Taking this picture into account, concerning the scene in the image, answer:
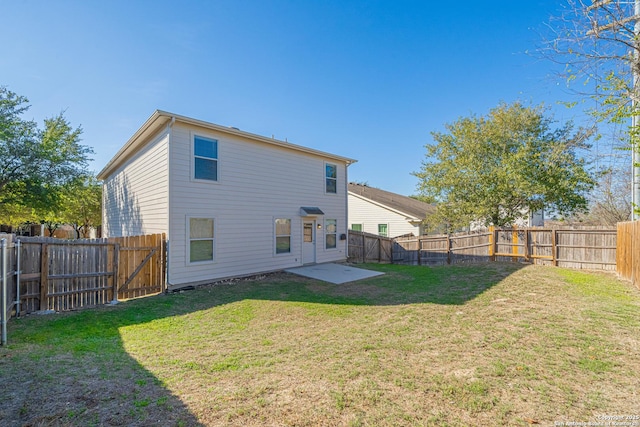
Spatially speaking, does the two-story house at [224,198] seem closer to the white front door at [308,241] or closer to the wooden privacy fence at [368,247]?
the white front door at [308,241]

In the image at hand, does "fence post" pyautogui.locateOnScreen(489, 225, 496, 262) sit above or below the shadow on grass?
above

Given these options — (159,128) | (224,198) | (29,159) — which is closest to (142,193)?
(159,128)

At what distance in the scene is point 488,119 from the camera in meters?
16.5

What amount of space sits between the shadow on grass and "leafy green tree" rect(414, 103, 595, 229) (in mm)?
7253

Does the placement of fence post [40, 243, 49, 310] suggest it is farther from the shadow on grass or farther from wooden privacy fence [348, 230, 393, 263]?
wooden privacy fence [348, 230, 393, 263]

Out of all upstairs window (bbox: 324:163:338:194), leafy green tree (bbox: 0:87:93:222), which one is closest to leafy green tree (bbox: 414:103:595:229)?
upstairs window (bbox: 324:163:338:194)

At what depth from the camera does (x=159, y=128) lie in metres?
9.05

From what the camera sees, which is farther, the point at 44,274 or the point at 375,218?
the point at 375,218

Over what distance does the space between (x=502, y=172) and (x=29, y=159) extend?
72.5 feet

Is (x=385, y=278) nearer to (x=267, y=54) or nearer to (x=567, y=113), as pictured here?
(x=567, y=113)

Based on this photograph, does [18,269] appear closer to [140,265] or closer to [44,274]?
[44,274]

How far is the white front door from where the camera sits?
1211 centimetres

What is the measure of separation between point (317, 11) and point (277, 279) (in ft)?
30.6

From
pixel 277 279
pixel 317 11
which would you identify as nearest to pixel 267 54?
pixel 317 11
